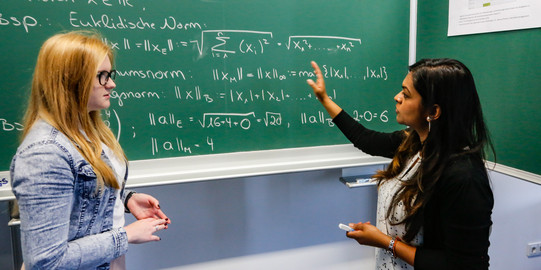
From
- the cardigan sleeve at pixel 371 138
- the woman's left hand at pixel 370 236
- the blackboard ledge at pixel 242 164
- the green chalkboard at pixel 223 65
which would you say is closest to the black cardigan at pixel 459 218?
the woman's left hand at pixel 370 236

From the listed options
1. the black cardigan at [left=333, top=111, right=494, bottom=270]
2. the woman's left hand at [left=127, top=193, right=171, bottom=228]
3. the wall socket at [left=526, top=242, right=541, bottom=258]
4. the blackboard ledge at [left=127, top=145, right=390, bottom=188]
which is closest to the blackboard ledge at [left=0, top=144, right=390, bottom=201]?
the blackboard ledge at [left=127, top=145, right=390, bottom=188]

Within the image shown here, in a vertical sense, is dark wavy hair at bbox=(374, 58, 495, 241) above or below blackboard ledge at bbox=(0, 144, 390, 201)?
above

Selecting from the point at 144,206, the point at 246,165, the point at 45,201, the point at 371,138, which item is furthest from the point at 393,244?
the point at 45,201

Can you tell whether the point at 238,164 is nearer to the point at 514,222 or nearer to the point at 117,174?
the point at 117,174

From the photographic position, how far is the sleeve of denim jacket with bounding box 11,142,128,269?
0.83m

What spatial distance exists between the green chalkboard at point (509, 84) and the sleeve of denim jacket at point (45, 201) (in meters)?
1.78

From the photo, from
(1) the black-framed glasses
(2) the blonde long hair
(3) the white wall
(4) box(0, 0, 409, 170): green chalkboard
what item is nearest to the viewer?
(2) the blonde long hair

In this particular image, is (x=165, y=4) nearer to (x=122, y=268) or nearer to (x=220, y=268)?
(x=122, y=268)

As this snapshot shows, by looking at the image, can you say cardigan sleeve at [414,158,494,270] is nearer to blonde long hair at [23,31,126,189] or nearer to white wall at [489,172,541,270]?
blonde long hair at [23,31,126,189]

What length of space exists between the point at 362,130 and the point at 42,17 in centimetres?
156

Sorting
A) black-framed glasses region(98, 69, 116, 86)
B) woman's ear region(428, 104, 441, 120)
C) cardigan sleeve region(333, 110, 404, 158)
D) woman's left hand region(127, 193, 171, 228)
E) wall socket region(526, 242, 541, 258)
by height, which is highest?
black-framed glasses region(98, 69, 116, 86)

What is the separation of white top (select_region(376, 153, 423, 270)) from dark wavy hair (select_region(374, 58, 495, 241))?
48 millimetres

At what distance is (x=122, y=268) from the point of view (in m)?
1.25

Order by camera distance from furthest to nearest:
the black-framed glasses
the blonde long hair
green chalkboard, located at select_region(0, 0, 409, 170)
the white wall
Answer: the white wall < green chalkboard, located at select_region(0, 0, 409, 170) < the black-framed glasses < the blonde long hair
